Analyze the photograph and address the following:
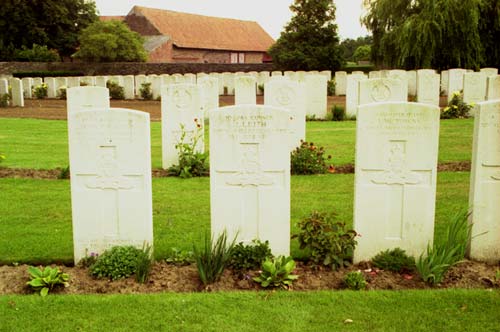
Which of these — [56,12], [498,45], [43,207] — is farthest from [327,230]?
[56,12]

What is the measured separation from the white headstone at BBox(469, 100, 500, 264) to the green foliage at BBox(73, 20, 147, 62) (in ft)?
104

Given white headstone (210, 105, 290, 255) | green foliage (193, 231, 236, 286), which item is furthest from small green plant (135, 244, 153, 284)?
white headstone (210, 105, 290, 255)

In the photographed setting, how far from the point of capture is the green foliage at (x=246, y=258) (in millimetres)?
4816

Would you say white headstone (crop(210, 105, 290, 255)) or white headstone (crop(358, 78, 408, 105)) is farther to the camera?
white headstone (crop(358, 78, 408, 105))

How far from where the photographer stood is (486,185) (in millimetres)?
4992

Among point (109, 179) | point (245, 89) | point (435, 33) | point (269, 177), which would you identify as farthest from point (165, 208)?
point (435, 33)

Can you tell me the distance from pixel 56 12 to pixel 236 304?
4343cm

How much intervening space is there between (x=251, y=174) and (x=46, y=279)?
194cm

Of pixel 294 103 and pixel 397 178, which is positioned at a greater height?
pixel 294 103

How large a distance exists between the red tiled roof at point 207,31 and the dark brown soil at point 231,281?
145 ft

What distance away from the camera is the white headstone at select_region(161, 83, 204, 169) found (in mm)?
9281

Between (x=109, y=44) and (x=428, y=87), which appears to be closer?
(x=428, y=87)

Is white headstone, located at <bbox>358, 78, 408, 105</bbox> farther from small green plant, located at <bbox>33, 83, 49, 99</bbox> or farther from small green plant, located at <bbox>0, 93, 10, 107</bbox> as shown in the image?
small green plant, located at <bbox>33, 83, 49, 99</bbox>

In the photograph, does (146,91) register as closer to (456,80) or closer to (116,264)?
(456,80)
